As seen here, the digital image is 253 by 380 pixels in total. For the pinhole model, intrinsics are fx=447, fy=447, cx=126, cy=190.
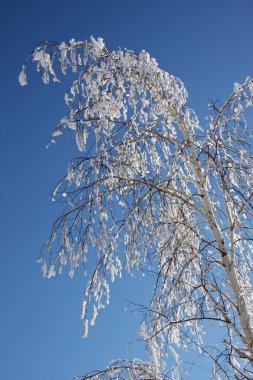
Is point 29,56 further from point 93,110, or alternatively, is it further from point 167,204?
point 167,204

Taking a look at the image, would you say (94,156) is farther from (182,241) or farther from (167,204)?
(182,241)

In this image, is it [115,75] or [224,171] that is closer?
[224,171]

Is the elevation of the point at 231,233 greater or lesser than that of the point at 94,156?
lesser

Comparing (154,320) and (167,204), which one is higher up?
(167,204)

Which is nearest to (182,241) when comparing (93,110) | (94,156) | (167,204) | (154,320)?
(167,204)

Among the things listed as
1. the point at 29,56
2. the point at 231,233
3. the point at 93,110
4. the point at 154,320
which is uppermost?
the point at 29,56

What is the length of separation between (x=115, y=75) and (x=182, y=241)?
1545mm

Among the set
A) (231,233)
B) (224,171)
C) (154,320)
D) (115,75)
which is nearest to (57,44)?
(115,75)

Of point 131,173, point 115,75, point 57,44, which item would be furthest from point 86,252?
point 57,44

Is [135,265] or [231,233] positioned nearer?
[231,233]

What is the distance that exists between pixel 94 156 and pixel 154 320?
1.45 metres

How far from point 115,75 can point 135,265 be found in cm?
166

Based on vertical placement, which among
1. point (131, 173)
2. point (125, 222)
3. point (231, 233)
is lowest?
point (231, 233)

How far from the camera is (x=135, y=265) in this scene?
3.92 metres
